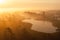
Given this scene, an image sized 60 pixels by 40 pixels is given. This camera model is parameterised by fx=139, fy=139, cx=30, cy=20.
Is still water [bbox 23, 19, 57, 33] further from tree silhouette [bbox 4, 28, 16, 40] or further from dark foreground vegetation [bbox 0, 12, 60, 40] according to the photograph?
tree silhouette [bbox 4, 28, 16, 40]

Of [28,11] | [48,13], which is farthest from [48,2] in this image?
[28,11]

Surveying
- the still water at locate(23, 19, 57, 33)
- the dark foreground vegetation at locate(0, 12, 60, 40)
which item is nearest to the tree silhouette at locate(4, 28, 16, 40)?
the dark foreground vegetation at locate(0, 12, 60, 40)

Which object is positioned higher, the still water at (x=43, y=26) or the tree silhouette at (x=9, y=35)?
the still water at (x=43, y=26)

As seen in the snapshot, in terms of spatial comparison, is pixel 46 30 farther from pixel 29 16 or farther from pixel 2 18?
pixel 2 18

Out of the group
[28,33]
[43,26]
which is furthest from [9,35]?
[43,26]

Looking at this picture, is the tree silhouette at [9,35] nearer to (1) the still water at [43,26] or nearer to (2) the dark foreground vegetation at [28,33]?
(2) the dark foreground vegetation at [28,33]

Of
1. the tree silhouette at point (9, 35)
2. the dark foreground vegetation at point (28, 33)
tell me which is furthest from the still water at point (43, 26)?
the tree silhouette at point (9, 35)

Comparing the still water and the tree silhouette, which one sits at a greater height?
the still water

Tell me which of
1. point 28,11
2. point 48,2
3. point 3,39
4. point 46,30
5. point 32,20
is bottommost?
point 3,39

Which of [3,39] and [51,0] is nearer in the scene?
[3,39]

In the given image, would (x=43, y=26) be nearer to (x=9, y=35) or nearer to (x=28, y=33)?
(x=28, y=33)

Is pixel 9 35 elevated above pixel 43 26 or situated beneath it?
situated beneath
